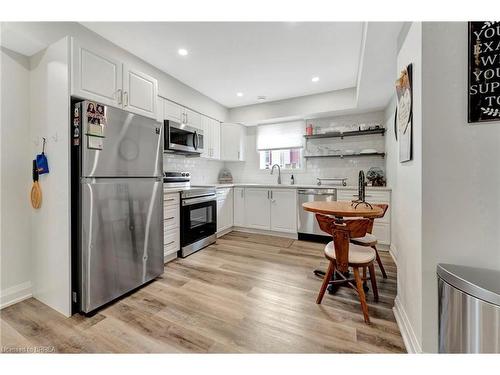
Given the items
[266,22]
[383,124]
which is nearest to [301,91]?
[383,124]

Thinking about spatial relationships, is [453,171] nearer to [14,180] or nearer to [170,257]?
[170,257]

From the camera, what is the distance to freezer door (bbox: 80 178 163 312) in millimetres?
1680

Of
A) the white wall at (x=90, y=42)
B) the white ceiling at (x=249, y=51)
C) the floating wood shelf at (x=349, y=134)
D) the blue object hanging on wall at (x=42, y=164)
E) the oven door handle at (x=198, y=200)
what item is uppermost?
the white ceiling at (x=249, y=51)

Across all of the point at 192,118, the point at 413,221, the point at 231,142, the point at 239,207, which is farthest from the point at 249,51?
the point at 239,207

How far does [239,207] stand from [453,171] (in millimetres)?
3389

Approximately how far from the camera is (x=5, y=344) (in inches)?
55.2

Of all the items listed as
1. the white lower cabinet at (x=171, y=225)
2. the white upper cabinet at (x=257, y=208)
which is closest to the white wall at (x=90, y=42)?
the white lower cabinet at (x=171, y=225)

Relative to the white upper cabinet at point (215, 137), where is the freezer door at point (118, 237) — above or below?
below

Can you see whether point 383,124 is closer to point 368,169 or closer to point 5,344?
point 368,169

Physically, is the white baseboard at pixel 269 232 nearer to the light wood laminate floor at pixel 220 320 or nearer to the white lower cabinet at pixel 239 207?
the white lower cabinet at pixel 239 207

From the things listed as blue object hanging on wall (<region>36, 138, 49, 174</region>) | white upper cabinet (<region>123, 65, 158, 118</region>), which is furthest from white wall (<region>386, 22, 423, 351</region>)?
blue object hanging on wall (<region>36, 138, 49, 174</region>)

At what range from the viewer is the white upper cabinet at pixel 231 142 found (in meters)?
4.50

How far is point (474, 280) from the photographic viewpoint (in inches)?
38.9

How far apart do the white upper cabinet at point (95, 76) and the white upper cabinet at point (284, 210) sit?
9.01 ft
